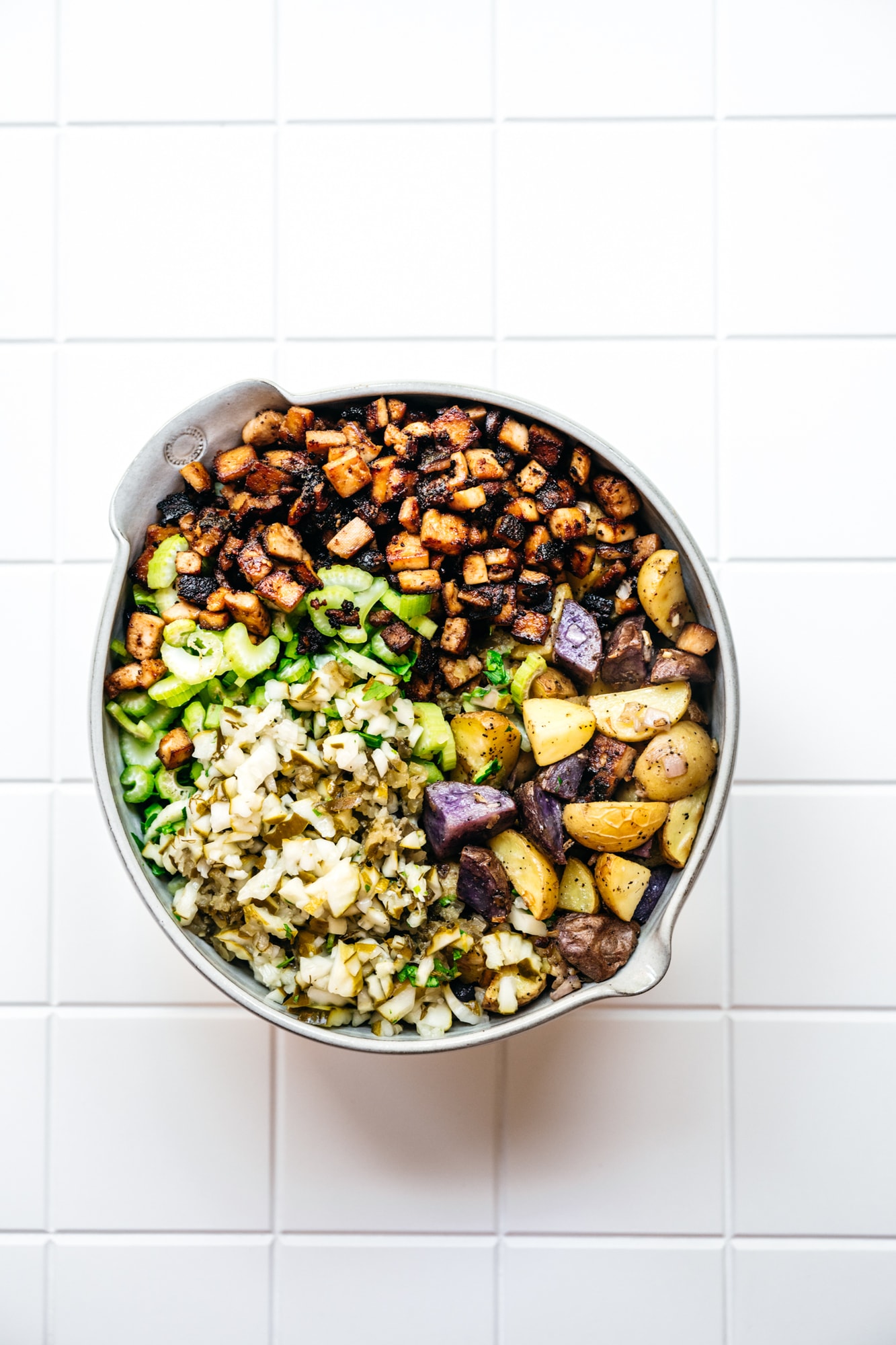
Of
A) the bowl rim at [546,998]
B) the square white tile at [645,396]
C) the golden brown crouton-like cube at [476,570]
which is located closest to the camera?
the bowl rim at [546,998]

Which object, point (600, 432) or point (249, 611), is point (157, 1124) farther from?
point (600, 432)

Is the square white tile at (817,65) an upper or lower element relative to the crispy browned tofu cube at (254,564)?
upper

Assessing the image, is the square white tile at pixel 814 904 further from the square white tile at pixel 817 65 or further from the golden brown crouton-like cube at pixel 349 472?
the square white tile at pixel 817 65

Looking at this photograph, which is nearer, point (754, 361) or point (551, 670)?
point (551, 670)

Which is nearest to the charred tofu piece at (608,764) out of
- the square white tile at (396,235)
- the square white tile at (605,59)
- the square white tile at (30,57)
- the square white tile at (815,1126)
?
the square white tile at (815,1126)

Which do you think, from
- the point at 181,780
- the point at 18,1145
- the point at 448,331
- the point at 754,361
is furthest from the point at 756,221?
the point at 18,1145

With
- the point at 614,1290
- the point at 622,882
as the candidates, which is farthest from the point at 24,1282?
the point at 622,882

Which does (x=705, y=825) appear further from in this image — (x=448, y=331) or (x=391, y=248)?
(x=391, y=248)

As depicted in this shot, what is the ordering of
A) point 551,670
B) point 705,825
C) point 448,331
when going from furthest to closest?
point 448,331, point 551,670, point 705,825
